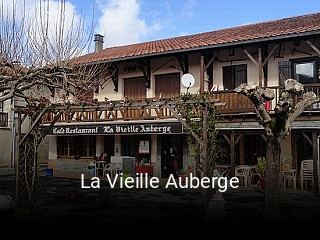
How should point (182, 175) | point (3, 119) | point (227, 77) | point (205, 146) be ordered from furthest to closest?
point (3, 119) → point (227, 77) → point (182, 175) → point (205, 146)

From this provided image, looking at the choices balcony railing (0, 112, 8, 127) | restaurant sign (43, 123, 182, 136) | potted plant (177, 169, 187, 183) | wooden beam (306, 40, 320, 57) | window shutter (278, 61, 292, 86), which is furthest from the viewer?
balcony railing (0, 112, 8, 127)

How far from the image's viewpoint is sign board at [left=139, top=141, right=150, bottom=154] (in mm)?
18344

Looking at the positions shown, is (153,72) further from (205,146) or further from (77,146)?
(205,146)

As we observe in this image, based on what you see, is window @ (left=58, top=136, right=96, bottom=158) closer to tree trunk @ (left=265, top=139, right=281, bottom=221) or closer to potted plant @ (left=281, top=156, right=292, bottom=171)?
potted plant @ (left=281, top=156, right=292, bottom=171)

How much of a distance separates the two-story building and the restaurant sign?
44mm

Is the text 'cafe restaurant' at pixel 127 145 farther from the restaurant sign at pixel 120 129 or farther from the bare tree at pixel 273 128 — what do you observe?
the bare tree at pixel 273 128

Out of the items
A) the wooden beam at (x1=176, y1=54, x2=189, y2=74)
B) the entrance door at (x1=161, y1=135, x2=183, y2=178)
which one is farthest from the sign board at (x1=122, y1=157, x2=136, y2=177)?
the wooden beam at (x1=176, y1=54, x2=189, y2=74)

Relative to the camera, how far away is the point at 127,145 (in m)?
19.2

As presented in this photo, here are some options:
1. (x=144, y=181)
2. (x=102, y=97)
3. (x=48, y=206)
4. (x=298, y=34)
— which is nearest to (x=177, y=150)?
(x=144, y=181)

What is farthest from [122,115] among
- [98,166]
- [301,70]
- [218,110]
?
[301,70]

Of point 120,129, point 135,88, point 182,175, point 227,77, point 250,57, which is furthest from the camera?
point 135,88

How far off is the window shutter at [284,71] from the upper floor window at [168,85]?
4.73 m

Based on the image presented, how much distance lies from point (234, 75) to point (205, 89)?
4.58ft

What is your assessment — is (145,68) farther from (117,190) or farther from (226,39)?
(117,190)
